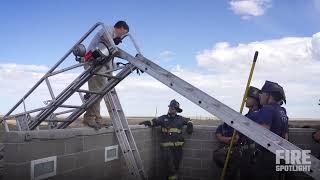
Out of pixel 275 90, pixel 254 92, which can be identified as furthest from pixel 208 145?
pixel 275 90

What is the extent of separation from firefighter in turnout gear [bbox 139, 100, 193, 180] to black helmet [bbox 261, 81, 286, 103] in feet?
10.5

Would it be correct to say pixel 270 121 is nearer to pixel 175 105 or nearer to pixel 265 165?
pixel 265 165

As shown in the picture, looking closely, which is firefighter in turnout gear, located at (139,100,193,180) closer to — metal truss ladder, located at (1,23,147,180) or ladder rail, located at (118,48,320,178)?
metal truss ladder, located at (1,23,147,180)

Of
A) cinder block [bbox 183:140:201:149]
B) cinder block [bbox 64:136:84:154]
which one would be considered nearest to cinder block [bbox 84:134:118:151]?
cinder block [bbox 64:136:84:154]

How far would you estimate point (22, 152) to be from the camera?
466cm

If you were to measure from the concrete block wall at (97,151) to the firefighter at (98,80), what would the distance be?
0.87ft

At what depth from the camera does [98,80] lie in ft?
21.8

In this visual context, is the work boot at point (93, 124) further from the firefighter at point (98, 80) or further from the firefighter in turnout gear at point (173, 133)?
the firefighter in turnout gear at point (173, 133)

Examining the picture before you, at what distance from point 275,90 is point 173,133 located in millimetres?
3498

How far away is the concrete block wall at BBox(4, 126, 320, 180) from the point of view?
4.65 m

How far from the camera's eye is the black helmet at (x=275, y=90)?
510 centimetres

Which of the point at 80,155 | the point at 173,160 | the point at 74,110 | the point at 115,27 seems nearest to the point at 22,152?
the point at 80,155

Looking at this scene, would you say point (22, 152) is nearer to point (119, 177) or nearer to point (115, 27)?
point (115, 27)

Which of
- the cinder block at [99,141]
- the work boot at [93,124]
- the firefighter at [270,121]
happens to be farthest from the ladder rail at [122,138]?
the firefighter at [270,121]
